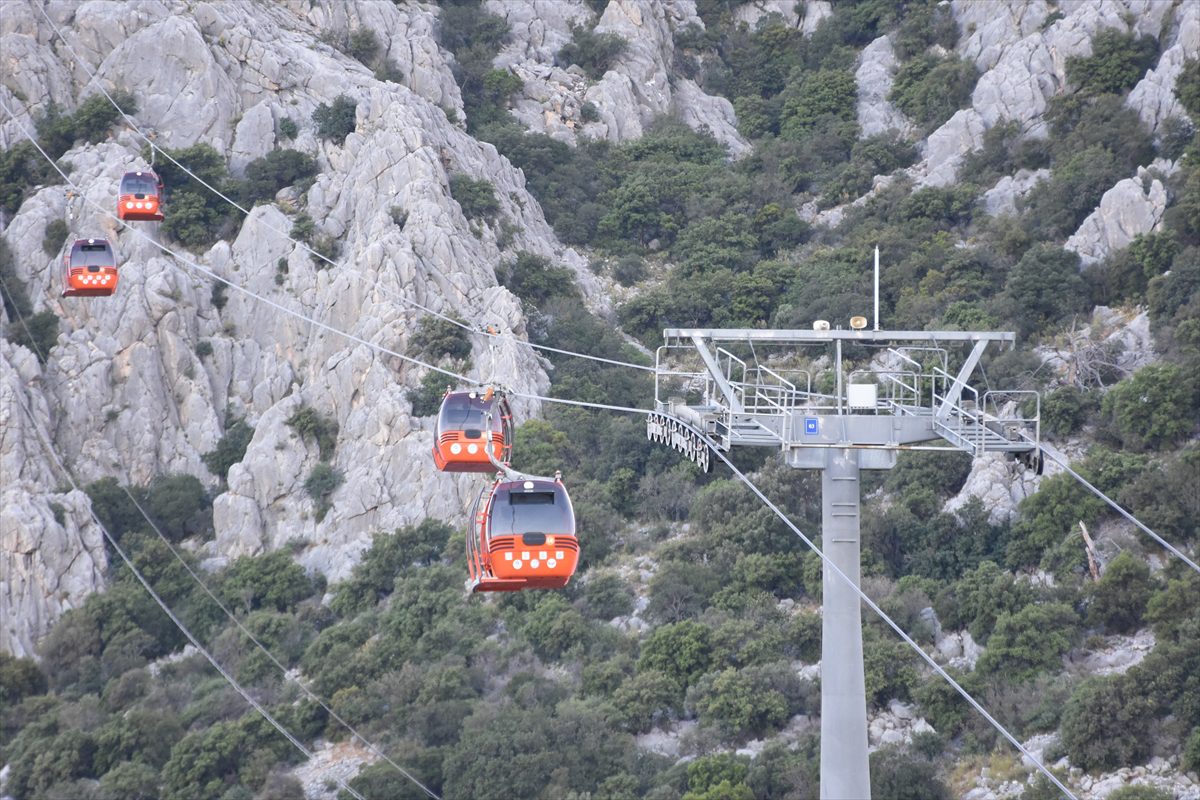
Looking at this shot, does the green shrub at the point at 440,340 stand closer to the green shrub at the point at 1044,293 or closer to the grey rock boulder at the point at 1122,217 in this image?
the green shrub at the point at 1044,293

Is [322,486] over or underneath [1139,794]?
over

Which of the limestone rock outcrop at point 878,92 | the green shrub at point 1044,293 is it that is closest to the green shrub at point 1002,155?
the limestone rock outcrop at point 878,92

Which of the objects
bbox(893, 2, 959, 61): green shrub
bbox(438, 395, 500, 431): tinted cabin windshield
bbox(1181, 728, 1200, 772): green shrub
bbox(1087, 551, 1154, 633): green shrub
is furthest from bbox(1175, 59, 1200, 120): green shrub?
bbox(438, 395, 500, 431): tinted cabin windshield

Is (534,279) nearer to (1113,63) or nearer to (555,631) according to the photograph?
(555,631)

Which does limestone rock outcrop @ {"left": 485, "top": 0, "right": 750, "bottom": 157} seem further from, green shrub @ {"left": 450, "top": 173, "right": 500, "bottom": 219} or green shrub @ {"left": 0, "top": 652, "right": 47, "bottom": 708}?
green shrub @ {"left": 0, "top": 652, "right": 47, "bottom": 708}

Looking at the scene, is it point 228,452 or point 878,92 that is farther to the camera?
point 878,92

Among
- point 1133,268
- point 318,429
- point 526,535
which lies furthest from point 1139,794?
point 318,429
